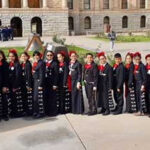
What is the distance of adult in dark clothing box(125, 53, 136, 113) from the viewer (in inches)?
423

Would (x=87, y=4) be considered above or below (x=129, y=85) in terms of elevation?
above

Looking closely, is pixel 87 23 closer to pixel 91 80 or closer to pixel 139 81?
pixel 91 80

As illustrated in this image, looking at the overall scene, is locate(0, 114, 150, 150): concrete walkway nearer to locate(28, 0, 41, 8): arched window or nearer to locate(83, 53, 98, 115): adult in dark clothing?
locate(83, 53, 98, 115): adult in dark clothing

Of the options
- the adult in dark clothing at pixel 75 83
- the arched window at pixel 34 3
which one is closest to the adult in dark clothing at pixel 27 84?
the adult in dark clothing at pixel 75 83

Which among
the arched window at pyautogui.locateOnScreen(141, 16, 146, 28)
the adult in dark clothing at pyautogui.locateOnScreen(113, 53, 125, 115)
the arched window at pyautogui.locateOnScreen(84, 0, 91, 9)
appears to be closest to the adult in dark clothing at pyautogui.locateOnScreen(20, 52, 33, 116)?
the adult in dark clothing at pyautogui.locateOnScreen(113, 53, 125, 115)

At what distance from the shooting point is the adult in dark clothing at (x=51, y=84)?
10711 mm

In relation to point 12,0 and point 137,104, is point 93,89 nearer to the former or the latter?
point 137,104

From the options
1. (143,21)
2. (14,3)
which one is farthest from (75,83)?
(143,21)

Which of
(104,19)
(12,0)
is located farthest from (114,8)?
(12,0)

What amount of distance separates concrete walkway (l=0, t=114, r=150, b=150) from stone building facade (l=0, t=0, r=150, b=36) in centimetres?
3762

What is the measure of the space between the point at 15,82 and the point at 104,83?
8.43 ft

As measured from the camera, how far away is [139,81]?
1067cm

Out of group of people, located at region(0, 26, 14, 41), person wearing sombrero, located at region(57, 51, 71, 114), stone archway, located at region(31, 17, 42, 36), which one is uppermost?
stone archway, located at region(31, 17, 42, 36)

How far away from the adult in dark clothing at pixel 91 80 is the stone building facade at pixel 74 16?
36.9 metres
